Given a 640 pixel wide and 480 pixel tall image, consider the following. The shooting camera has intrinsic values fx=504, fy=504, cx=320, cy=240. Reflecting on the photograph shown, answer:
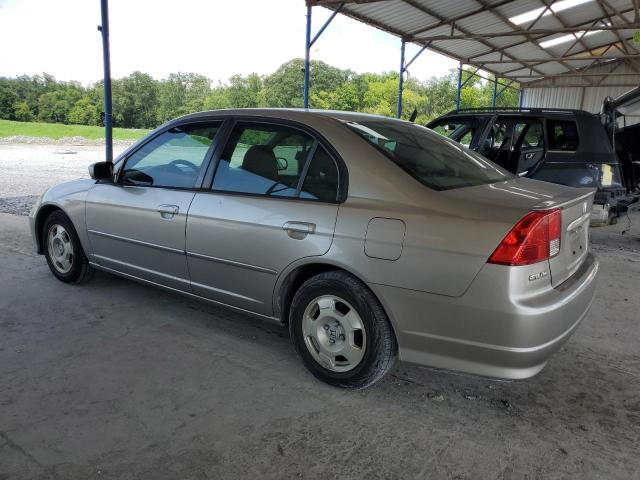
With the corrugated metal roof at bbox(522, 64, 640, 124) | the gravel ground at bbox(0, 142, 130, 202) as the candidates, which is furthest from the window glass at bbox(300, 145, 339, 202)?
the corrugated metal roof at bbox(522, 64, 640, 124)

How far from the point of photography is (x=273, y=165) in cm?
314

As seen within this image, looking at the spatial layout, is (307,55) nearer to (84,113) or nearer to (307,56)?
(307,56)

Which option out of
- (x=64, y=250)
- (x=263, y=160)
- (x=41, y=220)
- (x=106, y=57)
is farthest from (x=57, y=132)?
(x=263, y=160)

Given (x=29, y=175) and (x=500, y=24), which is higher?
(x=500, y=24)

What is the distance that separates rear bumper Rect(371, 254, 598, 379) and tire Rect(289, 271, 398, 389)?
10 cm

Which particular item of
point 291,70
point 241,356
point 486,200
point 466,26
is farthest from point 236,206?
point 291,70

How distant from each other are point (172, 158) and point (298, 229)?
140cm

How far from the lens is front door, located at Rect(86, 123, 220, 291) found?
346 centimetres

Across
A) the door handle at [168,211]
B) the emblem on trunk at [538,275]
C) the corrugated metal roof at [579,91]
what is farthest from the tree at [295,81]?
the emblem on trunk at [538,275]

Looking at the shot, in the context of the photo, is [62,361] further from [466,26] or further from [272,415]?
[466,26]

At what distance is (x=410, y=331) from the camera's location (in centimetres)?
253

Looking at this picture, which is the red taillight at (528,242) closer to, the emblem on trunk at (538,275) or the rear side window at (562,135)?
the emblem on trunk at (538,275)

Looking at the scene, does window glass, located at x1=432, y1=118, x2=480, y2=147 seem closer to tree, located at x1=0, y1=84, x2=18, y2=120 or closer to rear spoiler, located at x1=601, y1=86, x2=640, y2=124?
rear spoiler, located at x1=601, y1=86, x2=640, y2=124

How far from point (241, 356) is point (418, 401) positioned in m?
1.16
